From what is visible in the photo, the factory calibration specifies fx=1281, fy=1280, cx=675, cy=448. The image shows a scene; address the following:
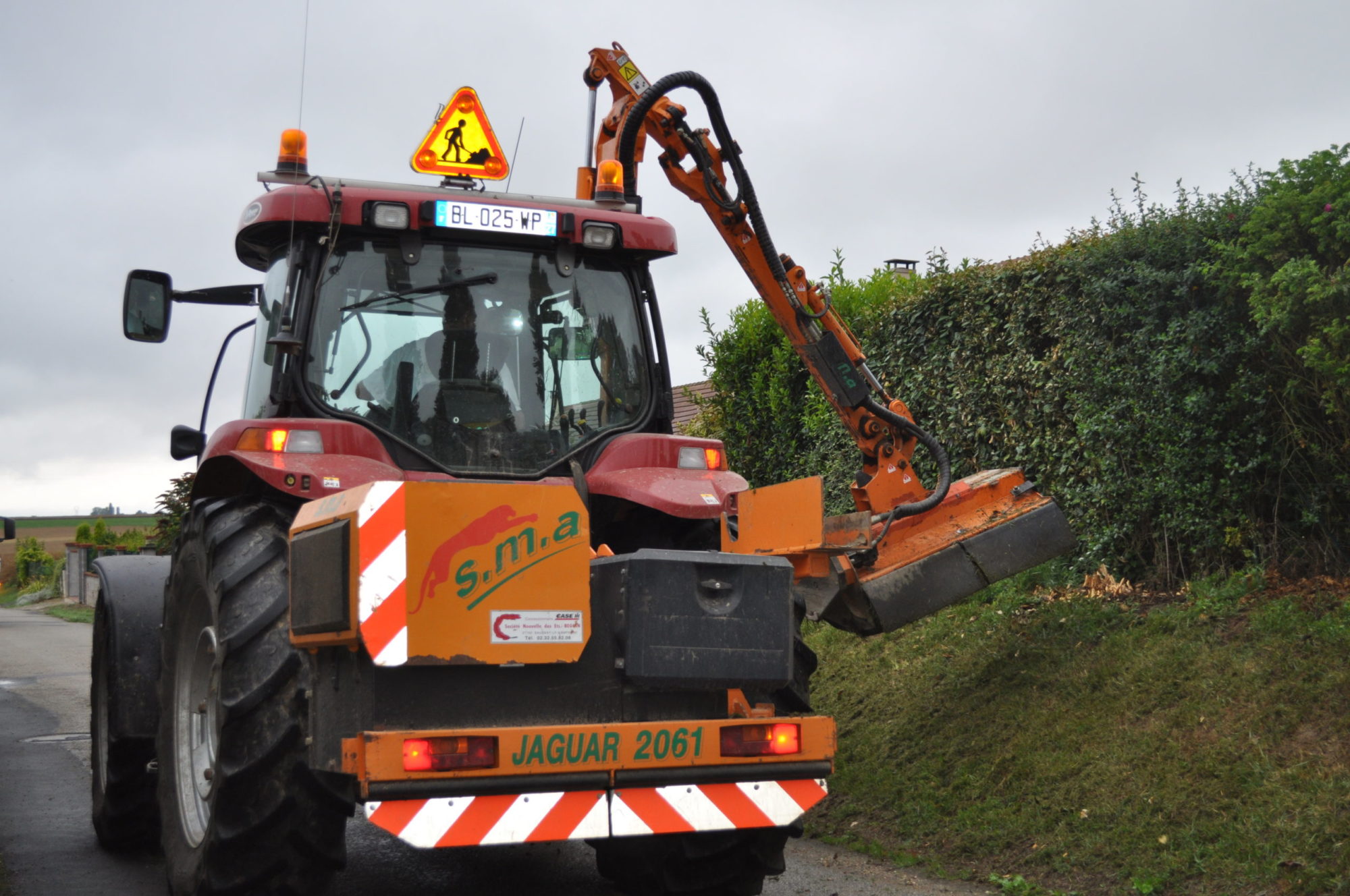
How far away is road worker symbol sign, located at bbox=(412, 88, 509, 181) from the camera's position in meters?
5.75

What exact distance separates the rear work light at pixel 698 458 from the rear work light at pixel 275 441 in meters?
1.38

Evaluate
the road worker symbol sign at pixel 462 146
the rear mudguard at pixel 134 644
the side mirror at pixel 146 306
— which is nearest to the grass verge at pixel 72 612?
the rear mudguard at pixel 134 644

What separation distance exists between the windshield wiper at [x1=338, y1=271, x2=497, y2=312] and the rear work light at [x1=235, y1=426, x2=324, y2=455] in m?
0.64

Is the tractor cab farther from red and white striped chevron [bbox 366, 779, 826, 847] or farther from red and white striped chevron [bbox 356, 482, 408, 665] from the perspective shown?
red and white striped chevron [bbox 366, 779, 826, 847]

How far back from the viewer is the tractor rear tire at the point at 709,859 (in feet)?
14.0

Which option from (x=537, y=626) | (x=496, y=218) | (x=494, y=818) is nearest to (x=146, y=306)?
(x=496, y=218)

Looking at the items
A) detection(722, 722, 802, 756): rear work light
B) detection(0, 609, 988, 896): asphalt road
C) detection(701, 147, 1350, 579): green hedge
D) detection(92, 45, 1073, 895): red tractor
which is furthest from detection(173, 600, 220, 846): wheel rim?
detection(701, 147, 1350, 579): green hedge

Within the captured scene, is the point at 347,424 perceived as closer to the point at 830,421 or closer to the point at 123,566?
the point at 123,566

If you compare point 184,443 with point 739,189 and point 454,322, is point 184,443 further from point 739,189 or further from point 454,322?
point 739,189

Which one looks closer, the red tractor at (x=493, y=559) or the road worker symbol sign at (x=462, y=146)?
the red tractor at (x=493, y=559)

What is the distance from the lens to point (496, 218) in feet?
16.6

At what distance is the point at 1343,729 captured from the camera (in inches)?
199

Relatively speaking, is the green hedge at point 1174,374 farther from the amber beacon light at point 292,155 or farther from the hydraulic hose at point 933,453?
the amber beacon light at point 292,155

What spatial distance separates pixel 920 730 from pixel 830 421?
12.3 ft
